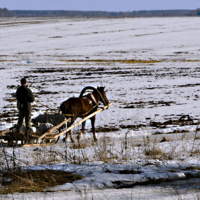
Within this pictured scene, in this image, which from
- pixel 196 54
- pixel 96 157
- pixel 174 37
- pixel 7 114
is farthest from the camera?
pixel 174 37

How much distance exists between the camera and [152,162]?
5.47 meters

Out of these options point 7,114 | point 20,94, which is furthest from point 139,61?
point 20,94

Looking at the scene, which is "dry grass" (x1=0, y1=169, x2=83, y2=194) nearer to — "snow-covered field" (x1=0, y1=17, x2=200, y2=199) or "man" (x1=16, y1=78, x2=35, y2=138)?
"snow-covered field" (x1=0, y1=17, x2=200, y2=199)

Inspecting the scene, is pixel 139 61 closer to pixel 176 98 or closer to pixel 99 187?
pixel 176 98

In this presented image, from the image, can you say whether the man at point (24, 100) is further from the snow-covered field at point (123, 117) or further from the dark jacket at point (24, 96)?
the snow-covered field at point (123, 117)

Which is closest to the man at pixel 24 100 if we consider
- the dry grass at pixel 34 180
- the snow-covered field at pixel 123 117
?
the snow-covered field at pixel 123 117

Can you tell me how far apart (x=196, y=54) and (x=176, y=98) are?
85.6ft

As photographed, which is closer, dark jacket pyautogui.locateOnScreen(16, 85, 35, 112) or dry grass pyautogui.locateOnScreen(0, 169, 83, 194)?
dry grass pyautogui.locateOnScreen(0, 169, 83, 194)

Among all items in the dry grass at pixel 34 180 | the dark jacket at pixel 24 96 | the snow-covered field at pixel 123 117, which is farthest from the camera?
the dark jacket at pixel 24 96

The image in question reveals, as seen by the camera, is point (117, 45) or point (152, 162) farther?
point (117, 45)

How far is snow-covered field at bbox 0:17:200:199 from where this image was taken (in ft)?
14.6

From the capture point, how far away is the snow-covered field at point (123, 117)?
446cm

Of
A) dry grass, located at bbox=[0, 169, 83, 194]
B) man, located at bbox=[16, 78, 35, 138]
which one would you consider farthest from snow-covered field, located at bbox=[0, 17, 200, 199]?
man, located at bbox=[16, 78, 35, 138]

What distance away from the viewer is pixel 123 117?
12695mm
